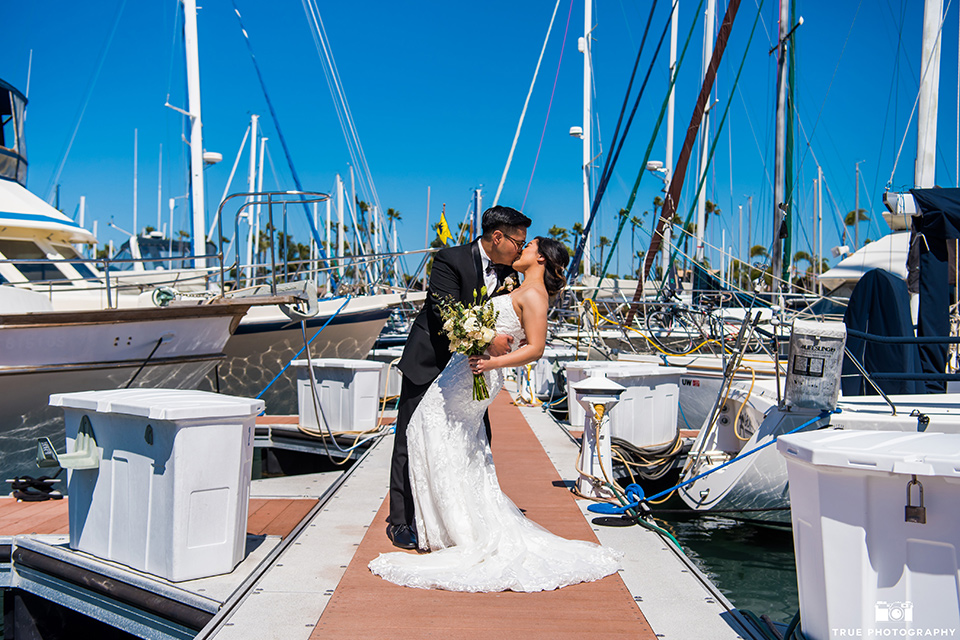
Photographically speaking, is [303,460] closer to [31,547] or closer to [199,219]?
[31,547]

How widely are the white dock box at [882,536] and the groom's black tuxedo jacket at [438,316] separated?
2.25m

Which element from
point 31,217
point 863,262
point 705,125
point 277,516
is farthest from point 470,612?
point 705,125

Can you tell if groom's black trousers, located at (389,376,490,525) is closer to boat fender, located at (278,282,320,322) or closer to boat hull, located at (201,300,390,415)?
boat fender, located at (278,282,320,322)

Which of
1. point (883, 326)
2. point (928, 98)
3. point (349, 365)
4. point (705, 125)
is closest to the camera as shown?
point (883, 326)

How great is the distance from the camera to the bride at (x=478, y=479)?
12.3 feet

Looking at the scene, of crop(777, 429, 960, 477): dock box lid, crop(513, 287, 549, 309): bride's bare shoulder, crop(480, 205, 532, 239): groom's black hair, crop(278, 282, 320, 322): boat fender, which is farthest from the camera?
crop(278, 282, 320, 322): boat fender

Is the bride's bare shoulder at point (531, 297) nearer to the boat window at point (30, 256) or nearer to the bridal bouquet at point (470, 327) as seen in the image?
the bridal bouquet at point (470, 327)

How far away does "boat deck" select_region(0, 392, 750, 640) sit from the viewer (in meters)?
3.00

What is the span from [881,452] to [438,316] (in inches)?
97.8

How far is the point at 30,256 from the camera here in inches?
480

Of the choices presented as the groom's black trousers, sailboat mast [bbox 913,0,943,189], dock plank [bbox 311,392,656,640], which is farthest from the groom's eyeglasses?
sailboat mast [bbox 913,0,943,189]

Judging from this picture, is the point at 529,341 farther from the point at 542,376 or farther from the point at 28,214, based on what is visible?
the point at 28,214

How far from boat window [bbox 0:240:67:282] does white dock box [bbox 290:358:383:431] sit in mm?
5236

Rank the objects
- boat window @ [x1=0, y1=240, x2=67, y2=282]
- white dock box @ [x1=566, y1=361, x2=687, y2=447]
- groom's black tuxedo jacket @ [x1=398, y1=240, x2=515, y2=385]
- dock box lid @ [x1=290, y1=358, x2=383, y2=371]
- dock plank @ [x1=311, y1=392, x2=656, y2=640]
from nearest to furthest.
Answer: dock plank @ [x1=311, y1=392, x2=656, y2=640] → groom's black tuxedo jacket @ [x1=398, y1=240, x2=515, y2=385] → white dock box @ [x1=566, y1=361, x2=687, y2=447] → dock box lid @ [x1=290, y1=358, x2=383, y2=371] → boat window @ [x1=0, y1=240, x2=67, y2=282]
